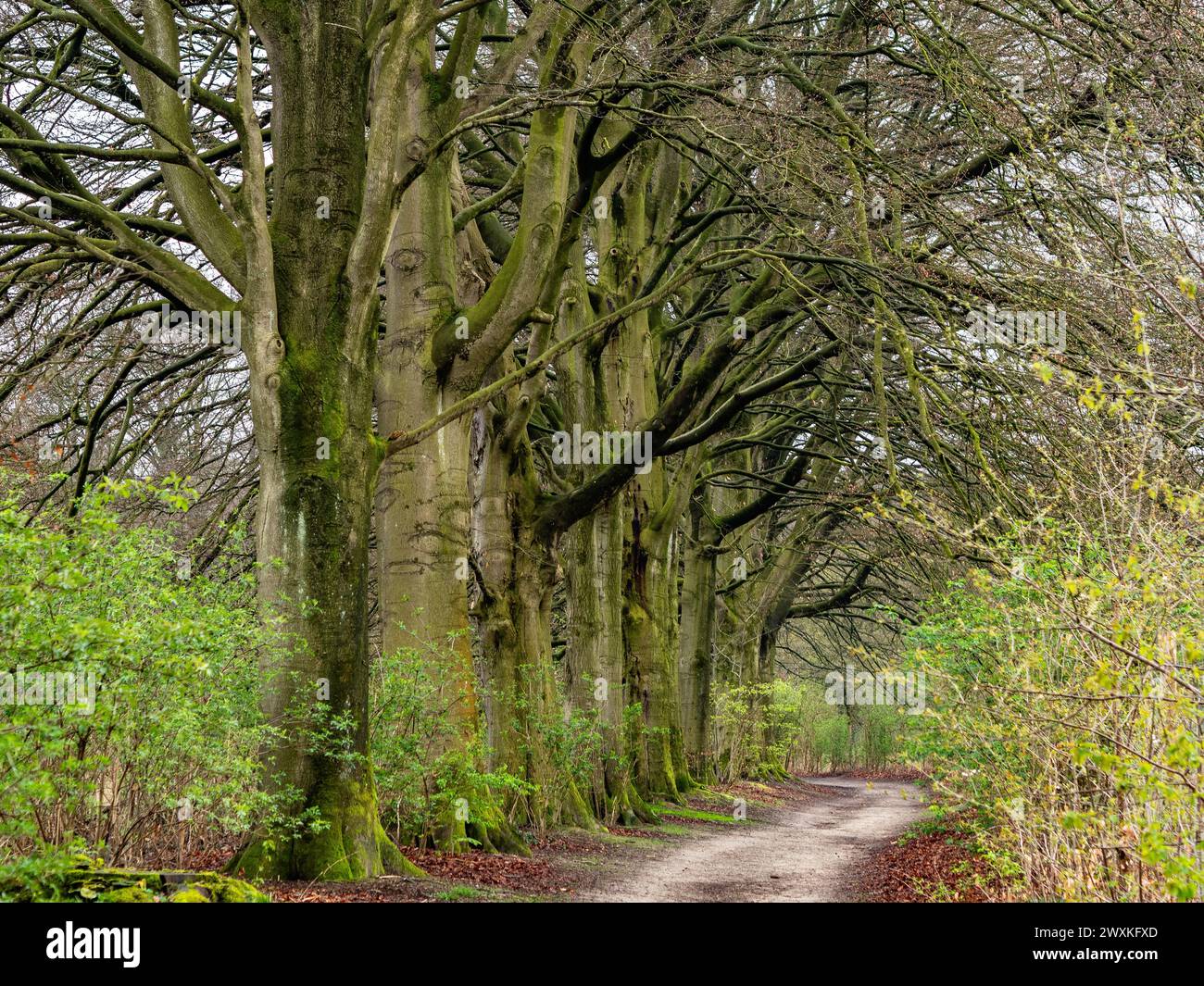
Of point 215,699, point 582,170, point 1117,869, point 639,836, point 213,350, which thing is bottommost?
point 639,836

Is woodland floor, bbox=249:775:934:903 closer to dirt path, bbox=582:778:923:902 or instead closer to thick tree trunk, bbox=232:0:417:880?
dirt path, bbox=582:778:923:902

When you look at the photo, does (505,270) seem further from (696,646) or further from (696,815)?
(696,646)

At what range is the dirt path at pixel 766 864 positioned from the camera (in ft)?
30.9

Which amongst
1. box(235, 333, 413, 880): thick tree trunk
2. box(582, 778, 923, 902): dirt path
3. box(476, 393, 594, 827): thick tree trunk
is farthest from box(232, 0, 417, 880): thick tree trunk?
box(476, 393, 594, 827): thick tree trunk

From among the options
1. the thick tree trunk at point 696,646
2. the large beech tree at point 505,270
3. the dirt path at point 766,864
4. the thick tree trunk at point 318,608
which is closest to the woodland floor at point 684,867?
the dirt path at point 766,864

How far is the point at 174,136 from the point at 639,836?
9.54 m

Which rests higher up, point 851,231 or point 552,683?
point 851,231

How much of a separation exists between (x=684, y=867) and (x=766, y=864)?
1307mm

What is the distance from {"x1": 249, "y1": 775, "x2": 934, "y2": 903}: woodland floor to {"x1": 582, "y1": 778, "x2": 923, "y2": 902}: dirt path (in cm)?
2

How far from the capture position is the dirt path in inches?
371

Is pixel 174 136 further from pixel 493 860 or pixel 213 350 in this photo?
pixel 493 860

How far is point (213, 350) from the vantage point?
1116 cm

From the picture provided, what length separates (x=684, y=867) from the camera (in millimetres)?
11164

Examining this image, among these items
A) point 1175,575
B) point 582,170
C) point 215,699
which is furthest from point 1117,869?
point 582,170
